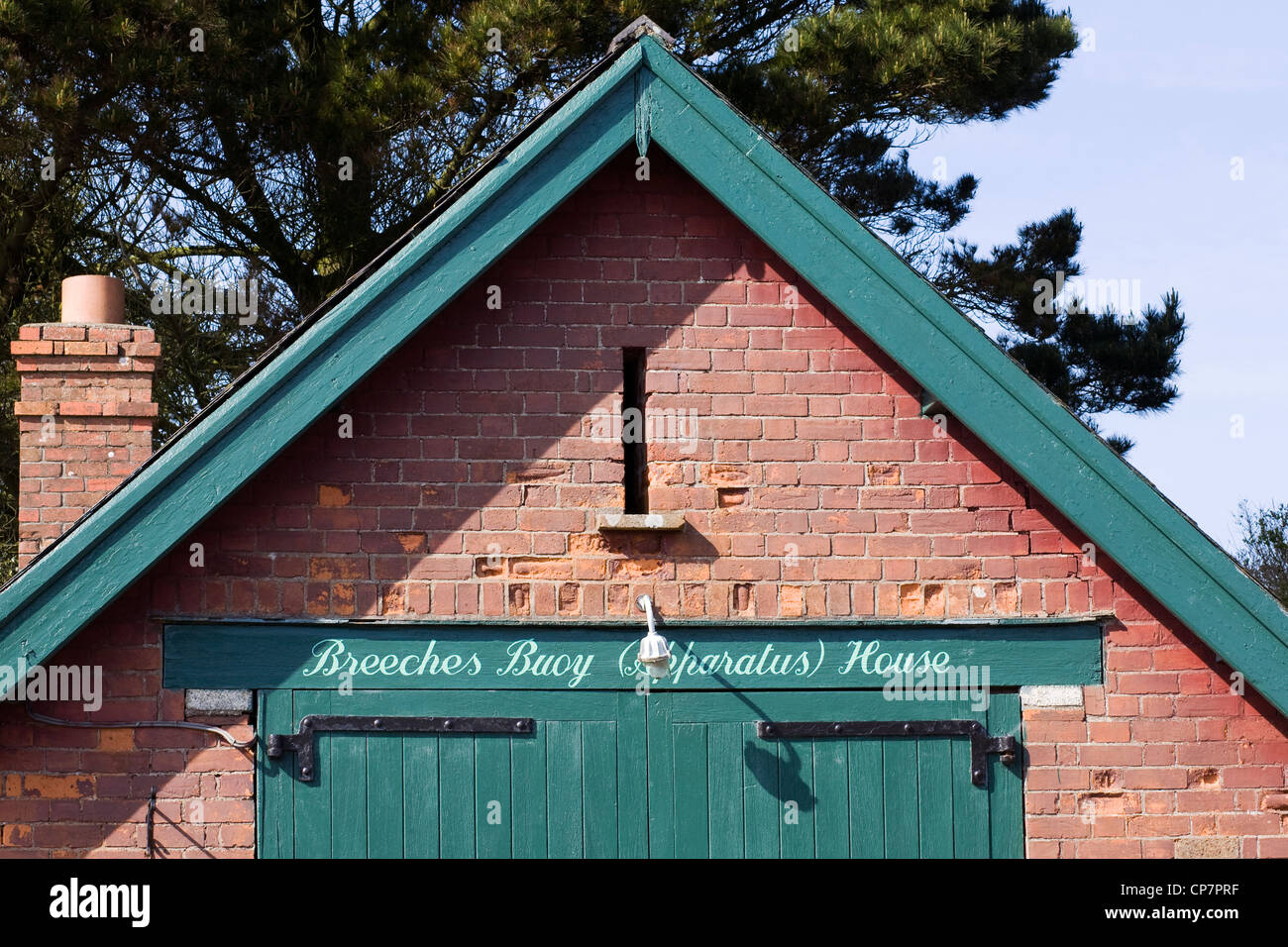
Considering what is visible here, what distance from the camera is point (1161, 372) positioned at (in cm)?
1424

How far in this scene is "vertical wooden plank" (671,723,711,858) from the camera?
5574 millimetres

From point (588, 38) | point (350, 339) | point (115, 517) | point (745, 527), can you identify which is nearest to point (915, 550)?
point (745, 527)

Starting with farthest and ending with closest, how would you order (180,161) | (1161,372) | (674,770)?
(1161,372), (180,161), (674,770)

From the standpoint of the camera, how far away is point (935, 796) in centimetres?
565

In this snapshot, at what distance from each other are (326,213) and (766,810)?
861 cm

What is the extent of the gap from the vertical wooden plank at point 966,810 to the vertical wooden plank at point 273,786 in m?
2.58

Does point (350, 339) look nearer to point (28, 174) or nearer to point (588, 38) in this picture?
point (588, 38)

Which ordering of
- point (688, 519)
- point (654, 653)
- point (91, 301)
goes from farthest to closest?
point (91, 301) → point (688, 519) → point (654, 653)

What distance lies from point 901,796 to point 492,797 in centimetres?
161

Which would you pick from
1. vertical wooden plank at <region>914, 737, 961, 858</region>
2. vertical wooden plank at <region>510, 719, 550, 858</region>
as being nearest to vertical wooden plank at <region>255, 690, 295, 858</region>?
→ vertical wooden plank at <region>510, 719, 550, 858</region>

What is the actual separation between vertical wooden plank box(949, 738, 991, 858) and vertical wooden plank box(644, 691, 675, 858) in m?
1.12

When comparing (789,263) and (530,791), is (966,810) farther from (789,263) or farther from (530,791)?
(789,263)

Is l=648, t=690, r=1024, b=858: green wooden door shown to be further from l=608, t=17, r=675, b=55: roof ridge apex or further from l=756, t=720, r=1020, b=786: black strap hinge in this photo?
l=608, t=17, r=675, b=55: roof ridge apex

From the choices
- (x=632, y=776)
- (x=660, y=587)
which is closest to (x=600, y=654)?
(x=660, y=587)
